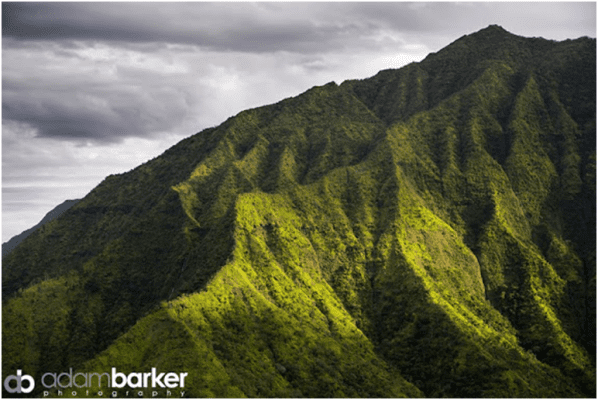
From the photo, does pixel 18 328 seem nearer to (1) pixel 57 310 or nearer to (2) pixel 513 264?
(1) pixel 57 310

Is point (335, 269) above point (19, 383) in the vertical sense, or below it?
above

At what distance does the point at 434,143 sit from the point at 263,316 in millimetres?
88549

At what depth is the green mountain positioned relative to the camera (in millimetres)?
113000

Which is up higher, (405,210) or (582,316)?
(405,210)

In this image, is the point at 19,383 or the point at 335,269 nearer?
the point at 19,383

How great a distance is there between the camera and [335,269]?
144250 mm

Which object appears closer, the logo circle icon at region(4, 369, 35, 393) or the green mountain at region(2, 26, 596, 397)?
the green mountain at region(2, 26, 596, 397)

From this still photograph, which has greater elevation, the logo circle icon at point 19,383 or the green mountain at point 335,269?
the green mountain at point 335,269

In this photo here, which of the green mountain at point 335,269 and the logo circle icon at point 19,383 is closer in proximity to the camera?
the green mountain at point 335,269

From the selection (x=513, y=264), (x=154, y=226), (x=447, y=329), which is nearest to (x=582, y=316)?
(x=513, y=264)

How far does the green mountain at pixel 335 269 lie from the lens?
113 m

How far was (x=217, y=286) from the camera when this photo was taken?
→ 120 m

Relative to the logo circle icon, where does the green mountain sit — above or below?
above

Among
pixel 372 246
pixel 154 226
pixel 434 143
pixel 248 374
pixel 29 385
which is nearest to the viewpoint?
pixel 248 374
